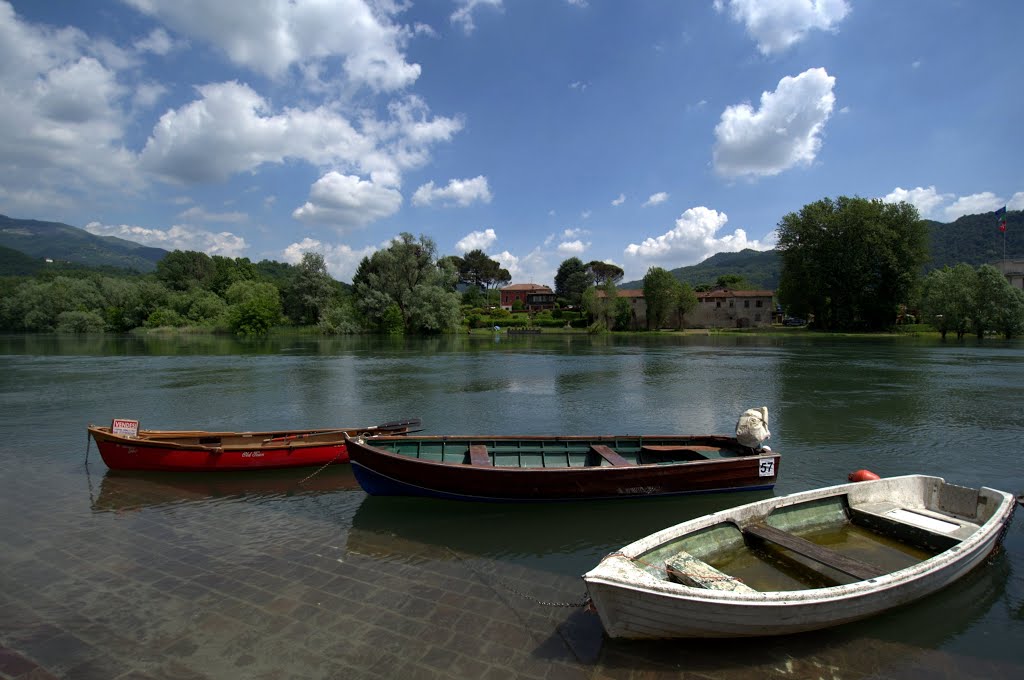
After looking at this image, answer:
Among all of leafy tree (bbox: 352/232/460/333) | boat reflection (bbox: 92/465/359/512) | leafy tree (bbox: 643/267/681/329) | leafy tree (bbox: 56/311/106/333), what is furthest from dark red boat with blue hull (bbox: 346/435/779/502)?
leafy tree (bbox: 56/311/106/333)

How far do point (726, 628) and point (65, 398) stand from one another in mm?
31645

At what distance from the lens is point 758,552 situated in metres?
7.79

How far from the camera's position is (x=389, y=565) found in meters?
8.72

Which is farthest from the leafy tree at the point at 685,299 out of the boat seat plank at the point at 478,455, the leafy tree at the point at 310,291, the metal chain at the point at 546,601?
the metal chain at the point at 546,601

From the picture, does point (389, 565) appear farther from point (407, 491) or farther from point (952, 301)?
point (952, 301)

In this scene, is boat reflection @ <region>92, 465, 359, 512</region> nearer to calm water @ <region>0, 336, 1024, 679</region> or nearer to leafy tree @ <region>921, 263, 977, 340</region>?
calm water @ <region>0, 336, 1024, 679</region>

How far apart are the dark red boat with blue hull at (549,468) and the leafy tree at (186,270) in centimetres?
12366

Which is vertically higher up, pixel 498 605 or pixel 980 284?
pixel 980 284

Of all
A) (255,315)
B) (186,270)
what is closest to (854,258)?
(255,315)

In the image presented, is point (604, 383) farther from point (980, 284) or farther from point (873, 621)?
point (980, 284)

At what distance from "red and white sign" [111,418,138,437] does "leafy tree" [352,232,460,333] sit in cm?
6939

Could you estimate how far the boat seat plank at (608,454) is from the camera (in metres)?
11.7

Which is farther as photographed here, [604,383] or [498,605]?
[604,383]

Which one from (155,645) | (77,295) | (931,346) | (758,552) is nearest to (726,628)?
(758,552)
